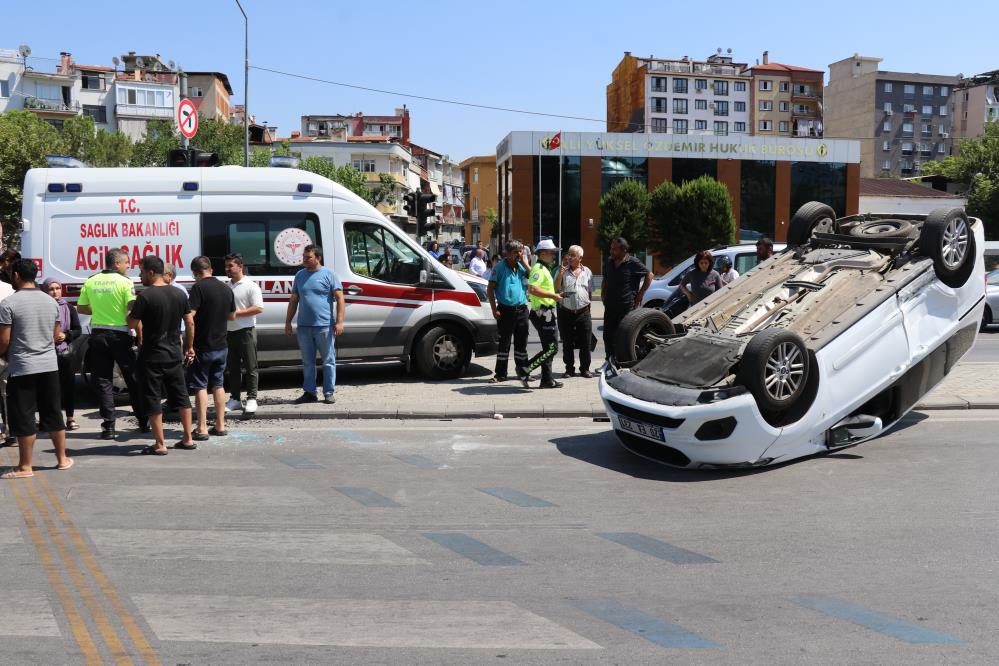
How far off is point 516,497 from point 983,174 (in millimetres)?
74919

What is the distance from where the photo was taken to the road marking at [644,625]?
4.05 m

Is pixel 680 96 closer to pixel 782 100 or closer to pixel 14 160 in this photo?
pixel 782 100

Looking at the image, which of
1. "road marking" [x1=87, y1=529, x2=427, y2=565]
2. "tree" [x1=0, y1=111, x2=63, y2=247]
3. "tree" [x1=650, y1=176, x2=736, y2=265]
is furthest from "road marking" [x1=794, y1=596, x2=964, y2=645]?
"tree" [x1=0, y1=111, x2=63, y2=247]

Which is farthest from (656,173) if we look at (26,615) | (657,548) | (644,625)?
(26,615)

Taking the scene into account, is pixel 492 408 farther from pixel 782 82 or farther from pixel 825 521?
A: pixel 782 82

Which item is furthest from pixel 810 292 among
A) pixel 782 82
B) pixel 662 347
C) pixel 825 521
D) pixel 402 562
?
pixel 782 82

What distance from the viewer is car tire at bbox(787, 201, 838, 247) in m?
9.25

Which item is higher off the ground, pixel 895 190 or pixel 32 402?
pixel 895 190

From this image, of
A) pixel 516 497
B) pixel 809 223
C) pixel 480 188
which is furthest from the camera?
pixel 480 188

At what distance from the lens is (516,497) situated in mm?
6602

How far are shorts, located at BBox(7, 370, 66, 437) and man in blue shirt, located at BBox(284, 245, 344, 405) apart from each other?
3110mm

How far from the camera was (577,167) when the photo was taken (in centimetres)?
5991

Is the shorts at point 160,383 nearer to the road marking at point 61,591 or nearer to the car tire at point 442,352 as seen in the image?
Result: the road marking at point 61,591

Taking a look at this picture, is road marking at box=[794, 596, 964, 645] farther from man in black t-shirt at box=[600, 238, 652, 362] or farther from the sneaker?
the sneaker
